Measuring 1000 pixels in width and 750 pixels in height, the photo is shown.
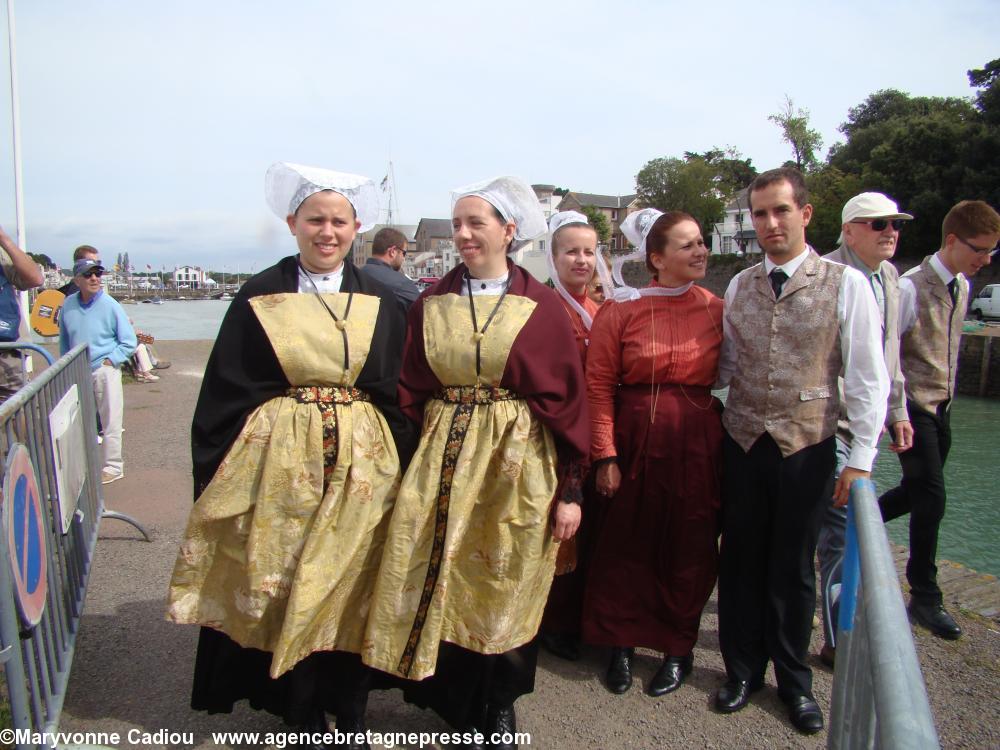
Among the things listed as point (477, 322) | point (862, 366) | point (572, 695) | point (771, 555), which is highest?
point (477, 322)

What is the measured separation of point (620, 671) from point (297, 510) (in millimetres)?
1547

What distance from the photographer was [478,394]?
2498 millimetres

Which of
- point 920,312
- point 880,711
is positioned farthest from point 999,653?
point 880,711

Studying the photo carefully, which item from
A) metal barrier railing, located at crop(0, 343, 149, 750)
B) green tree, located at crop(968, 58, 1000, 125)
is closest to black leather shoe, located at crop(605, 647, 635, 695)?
metal barrier railing, located at crop(0, 343, 149, 750)

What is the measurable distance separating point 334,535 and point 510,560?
0.60 meters

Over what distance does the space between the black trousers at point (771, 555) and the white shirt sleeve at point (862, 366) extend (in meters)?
0.14

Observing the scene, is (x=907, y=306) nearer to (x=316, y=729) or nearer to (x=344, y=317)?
(x=344, y=317)

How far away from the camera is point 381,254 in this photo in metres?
6.03

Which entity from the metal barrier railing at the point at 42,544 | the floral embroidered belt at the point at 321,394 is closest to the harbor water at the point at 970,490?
the metal barrier railing at the point at 42,544

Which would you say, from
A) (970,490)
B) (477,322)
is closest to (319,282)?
(477,322)

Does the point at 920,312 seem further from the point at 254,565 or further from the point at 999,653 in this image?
the point at 254,565

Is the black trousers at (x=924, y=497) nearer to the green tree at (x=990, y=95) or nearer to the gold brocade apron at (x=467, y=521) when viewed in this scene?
the gold brocade apron at (x=467, y=521)

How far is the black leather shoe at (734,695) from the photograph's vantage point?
2.75m

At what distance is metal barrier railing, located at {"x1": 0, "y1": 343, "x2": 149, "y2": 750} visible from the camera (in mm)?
2027
